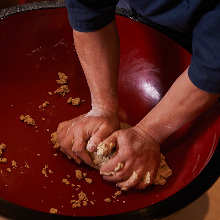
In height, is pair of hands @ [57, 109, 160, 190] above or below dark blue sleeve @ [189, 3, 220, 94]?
below

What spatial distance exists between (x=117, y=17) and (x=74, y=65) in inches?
5.7

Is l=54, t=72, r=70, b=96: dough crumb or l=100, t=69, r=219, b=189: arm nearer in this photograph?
l=100, t=69, r=219, b=189: arm

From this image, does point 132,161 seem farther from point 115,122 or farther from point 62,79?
point 62,79

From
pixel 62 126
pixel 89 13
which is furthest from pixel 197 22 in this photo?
pixel 62 126

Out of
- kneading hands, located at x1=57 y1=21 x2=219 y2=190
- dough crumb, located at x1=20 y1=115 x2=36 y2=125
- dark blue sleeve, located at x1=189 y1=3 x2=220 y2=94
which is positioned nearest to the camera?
dark blue sleeve, located at x1=189 y1=3 x2=220 y2=94

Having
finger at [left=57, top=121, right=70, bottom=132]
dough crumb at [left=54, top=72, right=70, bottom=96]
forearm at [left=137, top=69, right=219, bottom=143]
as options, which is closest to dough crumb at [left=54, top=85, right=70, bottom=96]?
dough crumb at [left=54, top=72, right=70, bottom=96]

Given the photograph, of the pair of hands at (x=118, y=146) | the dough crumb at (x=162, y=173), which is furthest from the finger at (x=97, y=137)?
the dough crumb at (x=162, y=173)

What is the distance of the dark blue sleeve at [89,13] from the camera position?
61 centimetres

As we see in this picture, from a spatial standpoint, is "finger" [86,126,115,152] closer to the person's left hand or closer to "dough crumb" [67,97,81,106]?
the person's left hand

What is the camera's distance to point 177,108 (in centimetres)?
58

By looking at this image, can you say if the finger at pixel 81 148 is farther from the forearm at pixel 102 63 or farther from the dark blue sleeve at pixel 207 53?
the dark blue sleeve at pixel 207 53

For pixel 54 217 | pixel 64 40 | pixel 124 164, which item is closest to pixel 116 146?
pixel 124 164

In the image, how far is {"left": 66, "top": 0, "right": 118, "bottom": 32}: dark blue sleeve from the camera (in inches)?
23.9

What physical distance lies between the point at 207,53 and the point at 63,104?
363mm
